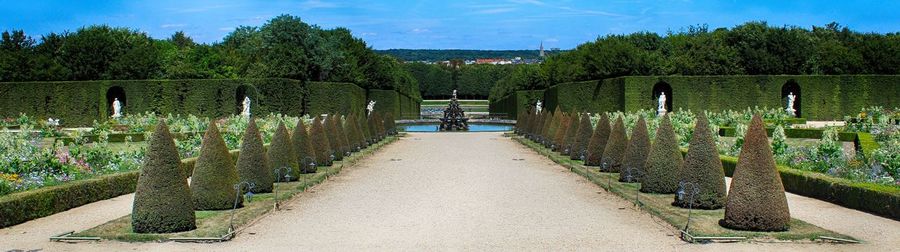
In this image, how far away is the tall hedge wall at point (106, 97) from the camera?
43.3 metres

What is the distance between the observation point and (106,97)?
4378cm

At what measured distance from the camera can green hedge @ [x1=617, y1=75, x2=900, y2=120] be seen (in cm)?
4234

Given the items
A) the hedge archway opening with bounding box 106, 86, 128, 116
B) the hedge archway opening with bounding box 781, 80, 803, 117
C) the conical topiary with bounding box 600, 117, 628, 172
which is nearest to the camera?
the conical topiary with bounding box 600, 117, 628, 172

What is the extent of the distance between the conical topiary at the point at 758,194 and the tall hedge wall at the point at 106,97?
1413 inches

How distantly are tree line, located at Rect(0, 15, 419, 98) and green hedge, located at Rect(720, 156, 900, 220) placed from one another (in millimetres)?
41319

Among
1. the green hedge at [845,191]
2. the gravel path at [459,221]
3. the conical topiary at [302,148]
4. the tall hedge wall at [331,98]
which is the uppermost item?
the tall hedge wall at [331,98]

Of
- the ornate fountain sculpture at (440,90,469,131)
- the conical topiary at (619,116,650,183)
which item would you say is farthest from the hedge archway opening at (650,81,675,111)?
the conical topiary at (619,116,650,183)

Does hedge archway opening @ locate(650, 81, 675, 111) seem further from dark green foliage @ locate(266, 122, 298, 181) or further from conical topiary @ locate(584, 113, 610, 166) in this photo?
dark green foliage @ locate(266, 122, 298, 181)

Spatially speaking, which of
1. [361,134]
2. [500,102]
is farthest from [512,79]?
[361,134]

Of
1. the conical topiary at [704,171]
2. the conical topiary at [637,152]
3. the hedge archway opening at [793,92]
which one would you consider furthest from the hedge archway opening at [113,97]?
the conical topiary at [704,171]

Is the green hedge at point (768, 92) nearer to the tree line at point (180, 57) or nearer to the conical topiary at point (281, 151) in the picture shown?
the tree line at point (180, 57)

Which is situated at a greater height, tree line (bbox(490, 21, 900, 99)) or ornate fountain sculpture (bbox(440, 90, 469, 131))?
tree line (bbox(490, 21, 900, 99))

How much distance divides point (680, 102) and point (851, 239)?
3406 centimetres

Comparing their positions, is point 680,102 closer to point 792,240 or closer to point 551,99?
point 551,99
